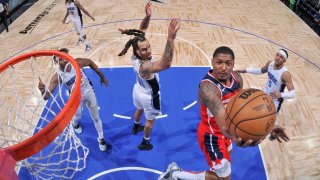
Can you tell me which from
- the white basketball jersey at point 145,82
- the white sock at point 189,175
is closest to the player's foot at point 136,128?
the white basketball jersey at point 145,82

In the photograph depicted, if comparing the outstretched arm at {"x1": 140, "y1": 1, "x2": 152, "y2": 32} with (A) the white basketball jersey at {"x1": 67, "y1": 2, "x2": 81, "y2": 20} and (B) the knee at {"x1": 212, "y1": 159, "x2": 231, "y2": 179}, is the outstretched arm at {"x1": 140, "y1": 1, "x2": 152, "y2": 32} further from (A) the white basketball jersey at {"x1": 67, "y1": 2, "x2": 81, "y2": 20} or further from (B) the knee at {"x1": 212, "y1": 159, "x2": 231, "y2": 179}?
(A) the white basketball jersey at {"x1": 67, "y1": 2, "x2": 81, "y2": 20}

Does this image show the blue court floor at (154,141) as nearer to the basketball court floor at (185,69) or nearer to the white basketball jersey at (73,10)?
the basketball court floor at (185,69)

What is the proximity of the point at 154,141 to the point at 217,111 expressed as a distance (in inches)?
Result: 92.8

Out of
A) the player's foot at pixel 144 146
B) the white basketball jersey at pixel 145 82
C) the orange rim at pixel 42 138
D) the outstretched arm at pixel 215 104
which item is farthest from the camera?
the player's foot at pixel 144 146

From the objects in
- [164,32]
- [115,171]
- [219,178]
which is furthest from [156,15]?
[219,178]

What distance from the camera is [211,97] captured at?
3035mm

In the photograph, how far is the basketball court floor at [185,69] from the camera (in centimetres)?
466

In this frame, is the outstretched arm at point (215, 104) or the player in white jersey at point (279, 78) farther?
the player in white jersey at point (279, 78)

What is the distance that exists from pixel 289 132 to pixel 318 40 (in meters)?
4.89

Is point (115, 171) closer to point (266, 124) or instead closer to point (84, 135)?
point (84, 135)

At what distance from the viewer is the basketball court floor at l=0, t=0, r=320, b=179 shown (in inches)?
184

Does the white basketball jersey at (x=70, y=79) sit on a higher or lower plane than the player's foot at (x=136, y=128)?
higher

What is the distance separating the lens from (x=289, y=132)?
5250 millimetres

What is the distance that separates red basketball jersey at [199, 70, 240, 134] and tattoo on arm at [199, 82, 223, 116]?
11 centimetres
